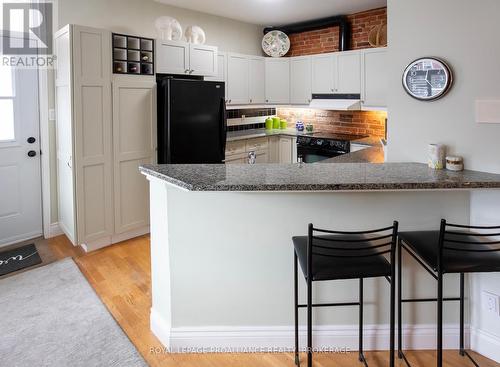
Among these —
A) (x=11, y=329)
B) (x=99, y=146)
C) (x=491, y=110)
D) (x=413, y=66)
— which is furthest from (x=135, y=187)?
(x=491, y=110)

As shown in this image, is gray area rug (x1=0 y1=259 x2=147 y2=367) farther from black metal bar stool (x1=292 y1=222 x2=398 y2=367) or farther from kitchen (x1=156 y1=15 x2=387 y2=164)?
kitchen (x1=156 y1=15 x2=387 y2=164)

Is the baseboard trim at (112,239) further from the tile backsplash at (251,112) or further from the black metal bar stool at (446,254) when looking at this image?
Answer: the black metal bar stool at (446,254)

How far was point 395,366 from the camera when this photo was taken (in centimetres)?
215

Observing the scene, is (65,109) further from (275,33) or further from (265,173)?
(275,33)

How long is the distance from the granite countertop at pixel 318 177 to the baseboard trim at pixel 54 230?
243 cm

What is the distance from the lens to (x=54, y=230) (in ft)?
13.7

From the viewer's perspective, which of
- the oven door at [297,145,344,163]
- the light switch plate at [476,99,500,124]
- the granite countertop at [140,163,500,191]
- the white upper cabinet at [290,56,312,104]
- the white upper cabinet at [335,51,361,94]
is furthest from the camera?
the white upper cabinet at [290,56,312,104]

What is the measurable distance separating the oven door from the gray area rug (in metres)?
3.22

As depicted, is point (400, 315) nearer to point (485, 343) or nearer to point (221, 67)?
point (485, 343)

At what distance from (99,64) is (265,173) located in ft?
7.57

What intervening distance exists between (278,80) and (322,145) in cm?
132

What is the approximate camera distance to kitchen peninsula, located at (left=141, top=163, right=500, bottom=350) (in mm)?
2160

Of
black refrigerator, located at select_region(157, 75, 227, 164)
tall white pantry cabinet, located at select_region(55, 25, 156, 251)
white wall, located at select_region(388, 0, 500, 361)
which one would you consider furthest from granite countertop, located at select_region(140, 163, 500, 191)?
black refrigerator, located at select_region(157, 75, 227, 164)

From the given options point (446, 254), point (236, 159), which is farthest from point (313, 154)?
point (446, 254)
